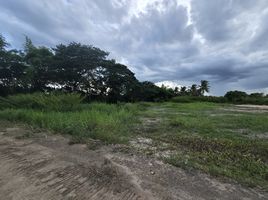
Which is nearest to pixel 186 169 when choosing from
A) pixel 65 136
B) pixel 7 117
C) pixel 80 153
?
pixel 80 153

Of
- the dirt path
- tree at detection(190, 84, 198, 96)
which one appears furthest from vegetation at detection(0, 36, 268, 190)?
the dirt path

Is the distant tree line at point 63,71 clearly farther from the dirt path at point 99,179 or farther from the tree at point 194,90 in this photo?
the tree at point 194,90

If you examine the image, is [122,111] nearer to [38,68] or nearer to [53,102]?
[53,102]

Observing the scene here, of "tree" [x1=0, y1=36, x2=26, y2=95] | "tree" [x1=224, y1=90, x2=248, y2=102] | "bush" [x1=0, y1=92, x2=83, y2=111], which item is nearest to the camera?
"bush" [x1=0, y1=92, x2=83, y2=111]

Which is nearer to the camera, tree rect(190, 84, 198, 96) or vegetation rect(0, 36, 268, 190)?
vegetation rect(0, 36, 268, 190)

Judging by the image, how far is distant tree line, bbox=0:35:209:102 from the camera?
21.5 meters

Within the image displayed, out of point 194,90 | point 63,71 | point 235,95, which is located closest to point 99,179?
point 63,71

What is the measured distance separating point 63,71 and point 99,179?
20.8 meters

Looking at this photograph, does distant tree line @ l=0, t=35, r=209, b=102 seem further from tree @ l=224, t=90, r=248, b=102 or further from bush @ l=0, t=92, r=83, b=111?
tree @ l=224, t=90, r=248, b=102

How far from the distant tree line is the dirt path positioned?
17112 millimetres

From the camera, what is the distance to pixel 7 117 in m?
8.41

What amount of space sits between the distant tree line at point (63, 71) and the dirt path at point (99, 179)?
674 inches

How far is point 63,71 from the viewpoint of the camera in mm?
22109

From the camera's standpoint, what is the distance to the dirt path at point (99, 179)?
8.09ft
